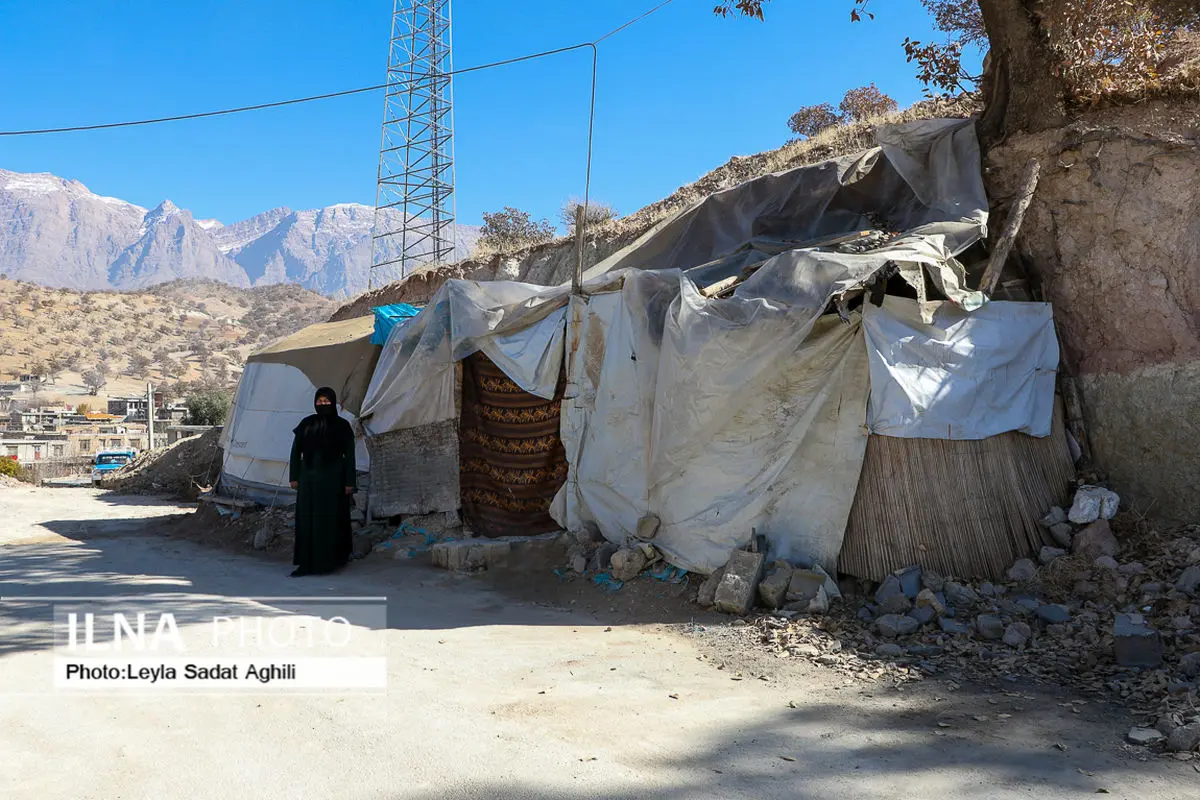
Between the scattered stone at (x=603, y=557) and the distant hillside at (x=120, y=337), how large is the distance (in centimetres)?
3468

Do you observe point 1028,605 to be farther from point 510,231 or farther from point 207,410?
point 207,410

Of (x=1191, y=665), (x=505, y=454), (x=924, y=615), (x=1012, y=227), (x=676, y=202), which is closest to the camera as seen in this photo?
(x=1191, y=665)

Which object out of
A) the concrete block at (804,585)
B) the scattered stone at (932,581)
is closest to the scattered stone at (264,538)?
the concrete block at (804,585)

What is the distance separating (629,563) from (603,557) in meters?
0.34

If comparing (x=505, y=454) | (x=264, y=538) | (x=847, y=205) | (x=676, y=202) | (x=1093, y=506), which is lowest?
(x=264, y=538)

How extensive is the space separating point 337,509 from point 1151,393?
569cm

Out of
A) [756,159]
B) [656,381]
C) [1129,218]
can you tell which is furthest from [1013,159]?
[756,159]

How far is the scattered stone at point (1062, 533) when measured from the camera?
4.71 m

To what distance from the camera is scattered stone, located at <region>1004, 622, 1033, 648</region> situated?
152 inches

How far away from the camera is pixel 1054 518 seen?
15.8 ft

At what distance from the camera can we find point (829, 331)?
482 centimetres

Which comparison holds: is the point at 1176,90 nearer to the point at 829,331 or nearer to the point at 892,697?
the point at 829,331

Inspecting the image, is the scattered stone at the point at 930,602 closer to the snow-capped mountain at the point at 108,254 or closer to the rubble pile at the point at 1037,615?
the rubble pile at the point at 1037,615

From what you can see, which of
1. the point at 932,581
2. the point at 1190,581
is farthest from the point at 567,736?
the point at 1190,581
